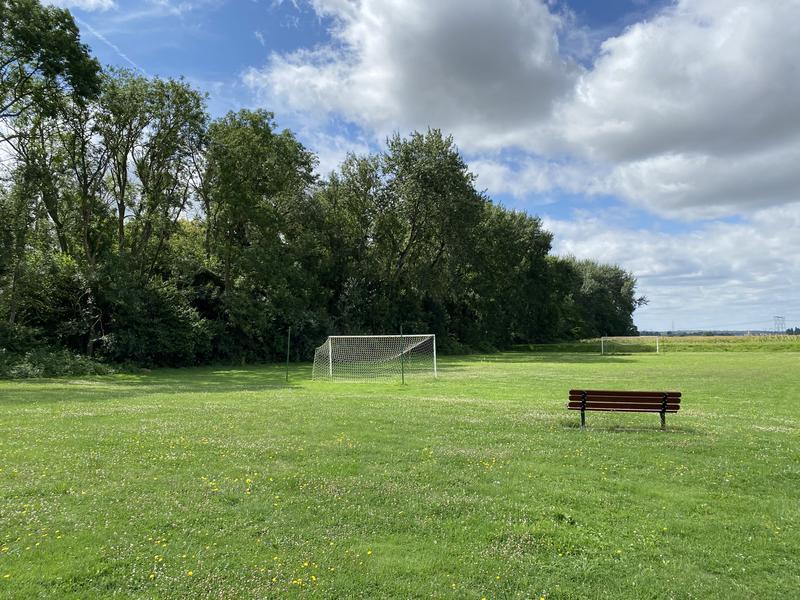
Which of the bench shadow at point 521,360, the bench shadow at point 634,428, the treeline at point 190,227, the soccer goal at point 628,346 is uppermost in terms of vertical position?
the treeline at point 190,227

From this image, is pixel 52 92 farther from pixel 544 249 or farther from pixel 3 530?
pixel 544 249

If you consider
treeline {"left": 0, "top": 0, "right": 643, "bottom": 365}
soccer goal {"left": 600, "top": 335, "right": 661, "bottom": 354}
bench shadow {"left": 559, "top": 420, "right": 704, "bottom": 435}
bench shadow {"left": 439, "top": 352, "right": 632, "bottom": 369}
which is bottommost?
bench shadow {"left": 439, "top": 352, "right": 632, "bottom": 369}

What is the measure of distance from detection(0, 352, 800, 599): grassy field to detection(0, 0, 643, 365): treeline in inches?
864

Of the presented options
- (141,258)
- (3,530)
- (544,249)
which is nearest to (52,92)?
(141,258)

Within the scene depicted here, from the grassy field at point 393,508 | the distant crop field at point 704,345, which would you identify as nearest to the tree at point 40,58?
the grassy field at point 393,508

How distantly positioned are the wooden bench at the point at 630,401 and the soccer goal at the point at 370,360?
14638 mm

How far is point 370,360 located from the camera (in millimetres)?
29797

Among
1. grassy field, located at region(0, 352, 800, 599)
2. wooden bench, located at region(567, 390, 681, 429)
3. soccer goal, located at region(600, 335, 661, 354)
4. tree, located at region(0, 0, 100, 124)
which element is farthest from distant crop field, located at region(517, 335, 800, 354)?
grassy field, located at region(0, 352, 800, 599)

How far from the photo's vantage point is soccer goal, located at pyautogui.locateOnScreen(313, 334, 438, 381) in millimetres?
27062

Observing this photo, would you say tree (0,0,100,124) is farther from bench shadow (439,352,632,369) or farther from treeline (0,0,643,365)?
bench shadow (439,352,632,369)

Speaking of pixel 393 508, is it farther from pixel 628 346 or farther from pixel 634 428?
pixel 628 346

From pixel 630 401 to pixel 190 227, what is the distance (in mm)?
36692

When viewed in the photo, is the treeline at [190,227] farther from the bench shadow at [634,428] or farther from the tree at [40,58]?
the bench shadow at [634,428]

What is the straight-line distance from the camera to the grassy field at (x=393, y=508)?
452cm
